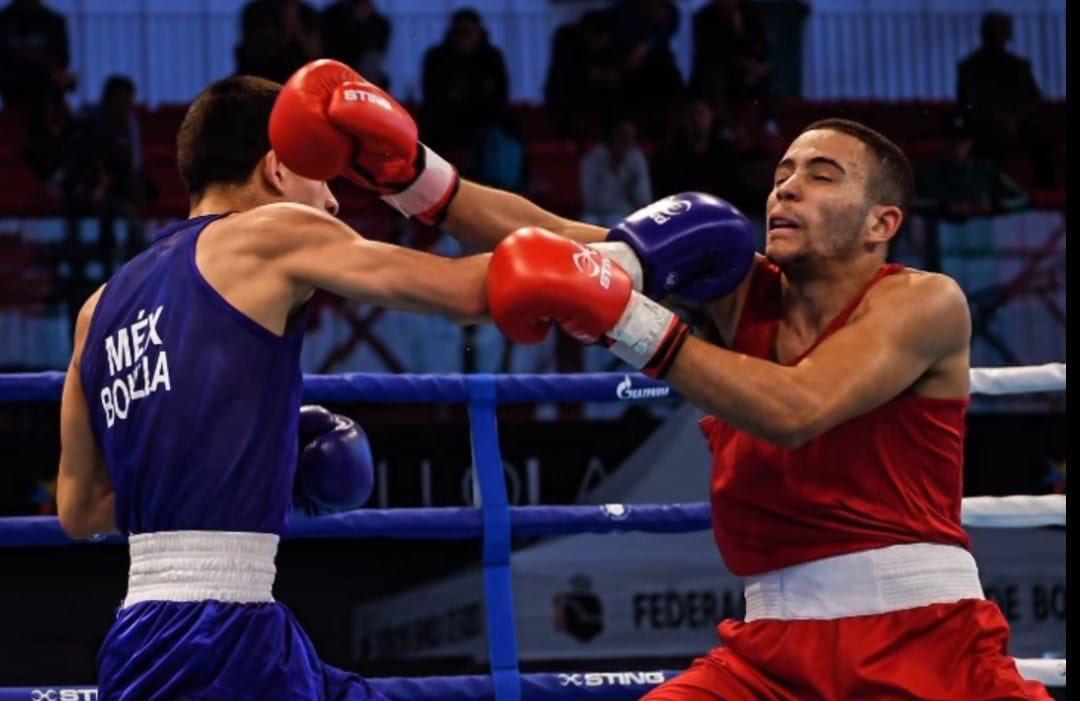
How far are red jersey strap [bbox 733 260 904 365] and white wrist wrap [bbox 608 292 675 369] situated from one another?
0.39 meters

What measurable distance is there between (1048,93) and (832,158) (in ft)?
20.6

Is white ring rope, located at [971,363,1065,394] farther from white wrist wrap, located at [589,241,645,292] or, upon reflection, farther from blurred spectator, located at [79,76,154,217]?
blurred spectator, located at [79,76,154,217]

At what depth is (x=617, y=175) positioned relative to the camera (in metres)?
7.58

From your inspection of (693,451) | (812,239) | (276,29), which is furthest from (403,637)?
(276,29)

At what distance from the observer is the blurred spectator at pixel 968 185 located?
23.9 feet

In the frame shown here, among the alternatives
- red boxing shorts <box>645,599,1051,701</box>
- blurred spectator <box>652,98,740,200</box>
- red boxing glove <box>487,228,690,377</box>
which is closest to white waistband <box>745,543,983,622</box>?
red boxing shorts <box>645,599,1051,701</box>

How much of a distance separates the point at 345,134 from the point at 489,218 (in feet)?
1.43

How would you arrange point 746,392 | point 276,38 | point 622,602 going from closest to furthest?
point 746,392
point 622,602
point 276,38

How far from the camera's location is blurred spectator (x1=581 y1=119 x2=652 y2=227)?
24.5ft

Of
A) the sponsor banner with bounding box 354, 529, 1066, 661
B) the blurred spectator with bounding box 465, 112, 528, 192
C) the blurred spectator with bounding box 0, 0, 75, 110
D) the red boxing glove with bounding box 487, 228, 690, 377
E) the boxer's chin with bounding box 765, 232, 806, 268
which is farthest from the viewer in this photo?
the blurred spectator with bounding box 0, 0, 75, 110

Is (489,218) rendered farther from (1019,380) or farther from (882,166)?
(1019,380)

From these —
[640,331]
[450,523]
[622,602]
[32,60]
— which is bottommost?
[622,602]

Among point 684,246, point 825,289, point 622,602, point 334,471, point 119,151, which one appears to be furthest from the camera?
point 119,151

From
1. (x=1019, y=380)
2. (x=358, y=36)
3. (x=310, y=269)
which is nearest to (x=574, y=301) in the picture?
(x=310, y=269)
